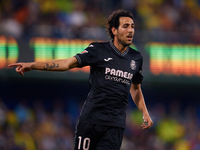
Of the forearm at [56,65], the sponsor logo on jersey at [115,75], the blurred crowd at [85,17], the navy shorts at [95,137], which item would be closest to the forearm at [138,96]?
the sponsor logo on jersey at [115,75]

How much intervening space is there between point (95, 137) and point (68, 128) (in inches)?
305

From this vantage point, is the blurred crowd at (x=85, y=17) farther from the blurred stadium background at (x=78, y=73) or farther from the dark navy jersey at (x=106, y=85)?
the dark navy jersey at (x=106, y=85)

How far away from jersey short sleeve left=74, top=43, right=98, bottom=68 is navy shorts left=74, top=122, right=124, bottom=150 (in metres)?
0.73

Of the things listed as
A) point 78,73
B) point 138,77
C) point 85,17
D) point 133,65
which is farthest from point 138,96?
point 85,17

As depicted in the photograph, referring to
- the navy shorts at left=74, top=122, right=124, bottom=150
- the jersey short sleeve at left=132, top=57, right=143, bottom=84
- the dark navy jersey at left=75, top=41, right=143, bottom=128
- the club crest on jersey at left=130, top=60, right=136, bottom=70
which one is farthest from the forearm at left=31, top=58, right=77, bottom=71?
the jersey short sleeve at left=132, top=57, right=143, bottom=84

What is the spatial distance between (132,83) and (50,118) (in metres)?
7.35

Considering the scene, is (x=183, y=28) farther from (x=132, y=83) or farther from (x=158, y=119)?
(x=132, y=83)

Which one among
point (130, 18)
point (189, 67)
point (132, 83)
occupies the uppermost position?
point (130, 18)

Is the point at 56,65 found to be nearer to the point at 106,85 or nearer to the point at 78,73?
the point at 106,85

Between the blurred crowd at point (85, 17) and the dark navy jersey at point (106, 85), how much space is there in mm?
5863

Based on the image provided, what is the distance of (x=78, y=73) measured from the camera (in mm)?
12648

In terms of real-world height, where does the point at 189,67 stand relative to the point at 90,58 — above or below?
below

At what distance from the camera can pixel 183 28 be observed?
46.4 feet

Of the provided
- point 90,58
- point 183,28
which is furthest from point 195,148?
point 90,58
